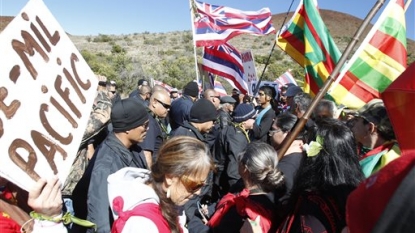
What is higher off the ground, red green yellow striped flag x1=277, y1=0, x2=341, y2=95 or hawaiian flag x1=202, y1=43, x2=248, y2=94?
red green yellow striped flag x1=277, y1=0, x2=341, y2=95

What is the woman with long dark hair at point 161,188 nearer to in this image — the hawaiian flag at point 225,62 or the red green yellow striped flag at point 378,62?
the red green yellow striped flag at point 378,62

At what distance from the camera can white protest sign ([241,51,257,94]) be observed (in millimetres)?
Result: 8805

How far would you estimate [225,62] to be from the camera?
8977 millimetres

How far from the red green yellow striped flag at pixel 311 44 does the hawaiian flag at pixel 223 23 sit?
9.13 ft

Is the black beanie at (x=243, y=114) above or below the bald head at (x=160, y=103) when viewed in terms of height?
below

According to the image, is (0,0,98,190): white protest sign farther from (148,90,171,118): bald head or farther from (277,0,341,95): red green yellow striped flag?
(277,0,341,95): red green yellow striped flag

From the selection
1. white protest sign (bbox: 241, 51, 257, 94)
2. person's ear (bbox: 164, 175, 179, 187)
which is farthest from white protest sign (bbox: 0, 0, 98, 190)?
white protest sign (bbox: 241, 51, 257, 94)

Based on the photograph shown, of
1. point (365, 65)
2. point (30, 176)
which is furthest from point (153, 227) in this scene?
point (365, 65)

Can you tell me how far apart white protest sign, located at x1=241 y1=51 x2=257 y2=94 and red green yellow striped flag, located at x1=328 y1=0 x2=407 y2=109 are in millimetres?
4514

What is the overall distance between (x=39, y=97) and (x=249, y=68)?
7.48m

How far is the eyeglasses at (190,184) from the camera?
2.13m

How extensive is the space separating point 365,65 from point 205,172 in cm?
279

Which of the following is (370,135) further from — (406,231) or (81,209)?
(406,231)

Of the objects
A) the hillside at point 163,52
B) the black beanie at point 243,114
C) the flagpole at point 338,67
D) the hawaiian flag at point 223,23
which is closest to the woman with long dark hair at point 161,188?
the flagpole at point 338,67
